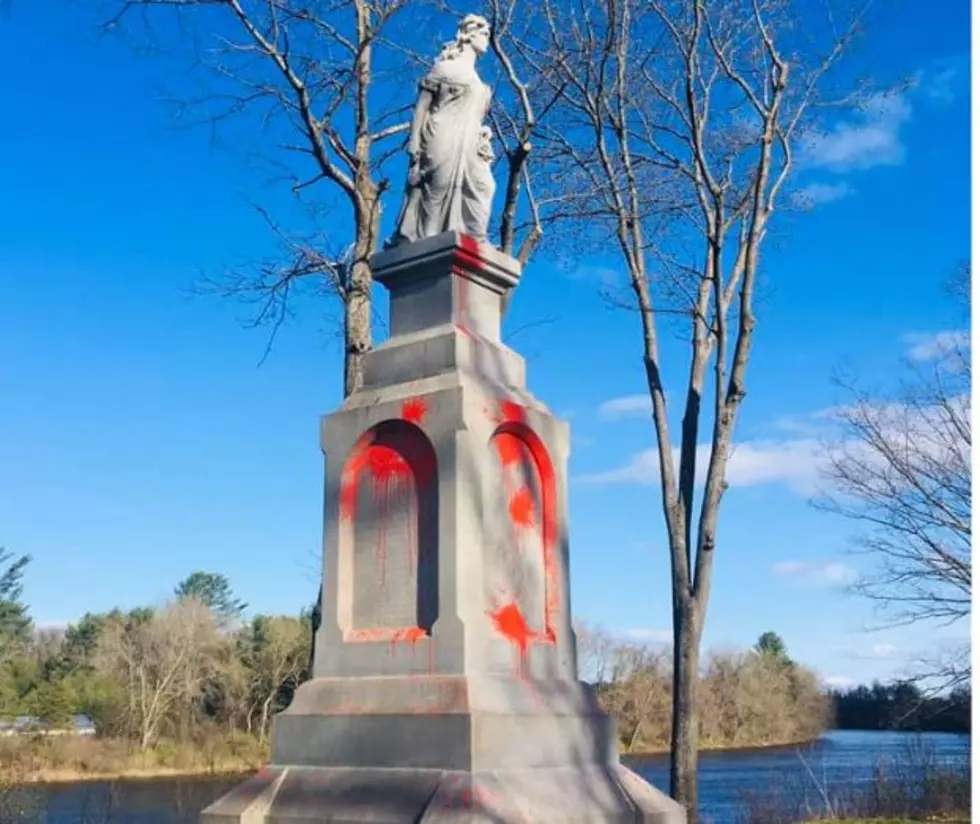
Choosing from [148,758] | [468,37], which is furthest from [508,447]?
[148,758]

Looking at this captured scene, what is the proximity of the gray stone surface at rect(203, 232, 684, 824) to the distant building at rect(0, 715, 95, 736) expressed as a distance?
66.2ft

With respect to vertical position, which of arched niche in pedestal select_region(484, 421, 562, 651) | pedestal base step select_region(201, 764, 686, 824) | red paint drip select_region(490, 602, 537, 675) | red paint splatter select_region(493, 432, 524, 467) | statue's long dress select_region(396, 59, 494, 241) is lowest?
pedestal base step select_region(201, 764, 686, 824)

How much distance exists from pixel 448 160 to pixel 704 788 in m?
27.0

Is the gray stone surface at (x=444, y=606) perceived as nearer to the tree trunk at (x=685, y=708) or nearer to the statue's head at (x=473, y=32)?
the statue's head at (x=473, y=32)

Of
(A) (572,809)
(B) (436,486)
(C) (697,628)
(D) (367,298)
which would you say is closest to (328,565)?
(B) (436,486)

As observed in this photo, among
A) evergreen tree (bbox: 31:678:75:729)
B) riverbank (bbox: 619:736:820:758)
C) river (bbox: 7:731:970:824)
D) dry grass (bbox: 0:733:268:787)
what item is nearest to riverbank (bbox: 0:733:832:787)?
dry grass (bbox: 0:733:268:787)

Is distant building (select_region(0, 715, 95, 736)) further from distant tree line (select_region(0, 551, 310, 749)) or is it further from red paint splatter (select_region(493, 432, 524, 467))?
red paint splatter (select_region(493, 432, 524, 467))

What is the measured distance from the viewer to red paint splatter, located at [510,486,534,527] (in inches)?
285

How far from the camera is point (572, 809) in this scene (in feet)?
21.3

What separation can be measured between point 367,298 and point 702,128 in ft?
16.7

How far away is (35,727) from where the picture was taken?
1091 inches

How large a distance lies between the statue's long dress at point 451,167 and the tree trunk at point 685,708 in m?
6.49

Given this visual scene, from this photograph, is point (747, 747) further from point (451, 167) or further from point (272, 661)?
point (451, 167)

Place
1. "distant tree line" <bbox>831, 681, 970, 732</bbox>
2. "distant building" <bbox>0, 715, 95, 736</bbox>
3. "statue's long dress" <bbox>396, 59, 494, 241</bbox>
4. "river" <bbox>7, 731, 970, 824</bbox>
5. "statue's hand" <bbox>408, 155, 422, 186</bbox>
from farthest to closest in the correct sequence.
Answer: "distant building" <bbox>0, 715, 95, 736</bbox>
"distant tree line" <bbox>831, 681, 970, 732</bbox>
"river" <bbox>7, 731, 970, 824</bbox>
"statue's hand" <bbox>408, 155, 422, 186</bbox>
"statue's long dress" <bbox>396, 59, 494, 241</bbox>
